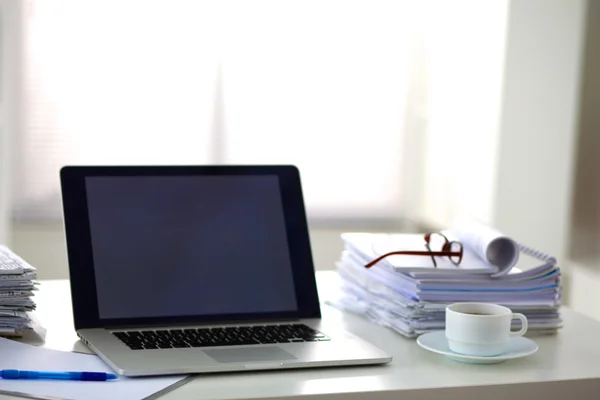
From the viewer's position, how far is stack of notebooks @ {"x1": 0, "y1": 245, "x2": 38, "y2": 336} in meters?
1.17

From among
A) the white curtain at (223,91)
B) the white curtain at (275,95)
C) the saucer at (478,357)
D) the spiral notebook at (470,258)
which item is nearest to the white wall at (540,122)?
the white curtain at (275,95)

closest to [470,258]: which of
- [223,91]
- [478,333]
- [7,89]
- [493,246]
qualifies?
[493,246]

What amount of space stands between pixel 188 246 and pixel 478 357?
44 cm

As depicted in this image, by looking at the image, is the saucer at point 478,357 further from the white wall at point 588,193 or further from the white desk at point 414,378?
the white wall at point 588,193

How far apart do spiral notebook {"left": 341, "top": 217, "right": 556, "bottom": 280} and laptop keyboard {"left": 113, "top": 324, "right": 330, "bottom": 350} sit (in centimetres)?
19

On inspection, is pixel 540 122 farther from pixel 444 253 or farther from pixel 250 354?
pixel 250 354

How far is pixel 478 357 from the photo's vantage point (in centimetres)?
115

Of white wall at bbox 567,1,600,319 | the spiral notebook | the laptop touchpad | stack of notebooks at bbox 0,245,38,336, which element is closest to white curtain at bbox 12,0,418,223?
white wall at bbox 567,1,600,319

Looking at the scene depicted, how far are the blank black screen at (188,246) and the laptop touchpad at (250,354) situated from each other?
0.48 ft

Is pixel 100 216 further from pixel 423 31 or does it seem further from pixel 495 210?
pixel 423 31

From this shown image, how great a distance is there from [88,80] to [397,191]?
1319 mm

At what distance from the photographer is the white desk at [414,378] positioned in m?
1.01

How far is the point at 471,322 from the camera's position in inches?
45.5

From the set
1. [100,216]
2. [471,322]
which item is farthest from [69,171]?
[471,322]
